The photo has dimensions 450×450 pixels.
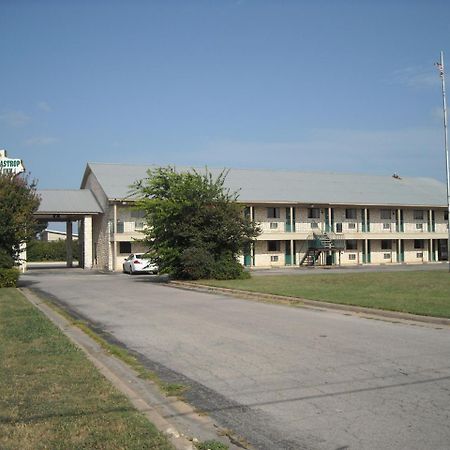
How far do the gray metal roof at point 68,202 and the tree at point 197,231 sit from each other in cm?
1723

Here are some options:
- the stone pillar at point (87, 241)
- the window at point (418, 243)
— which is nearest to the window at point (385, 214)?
the window at point (418, 243)

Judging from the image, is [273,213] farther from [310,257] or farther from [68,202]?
[68,202]

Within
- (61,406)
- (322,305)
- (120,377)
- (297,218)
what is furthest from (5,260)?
(297,218)

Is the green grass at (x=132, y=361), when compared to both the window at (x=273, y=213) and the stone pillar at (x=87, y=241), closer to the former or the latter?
the stone pillar at (x=87, y=241)

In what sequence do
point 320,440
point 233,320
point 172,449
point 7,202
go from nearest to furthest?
point 172,449 → point 320,440 → point 233,320 → point 7,202

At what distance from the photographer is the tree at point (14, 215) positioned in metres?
24.2

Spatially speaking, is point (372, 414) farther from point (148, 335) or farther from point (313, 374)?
point (148, 335)

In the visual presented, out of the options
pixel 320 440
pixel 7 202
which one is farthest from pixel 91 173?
pixel 320 440

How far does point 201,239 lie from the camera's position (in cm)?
2827

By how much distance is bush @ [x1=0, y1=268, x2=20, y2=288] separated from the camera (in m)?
24.4

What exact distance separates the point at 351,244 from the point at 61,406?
46.6 meters

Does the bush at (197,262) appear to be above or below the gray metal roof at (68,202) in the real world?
below

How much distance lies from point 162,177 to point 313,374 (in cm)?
2275

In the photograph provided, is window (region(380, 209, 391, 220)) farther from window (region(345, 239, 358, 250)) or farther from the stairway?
the stairway
